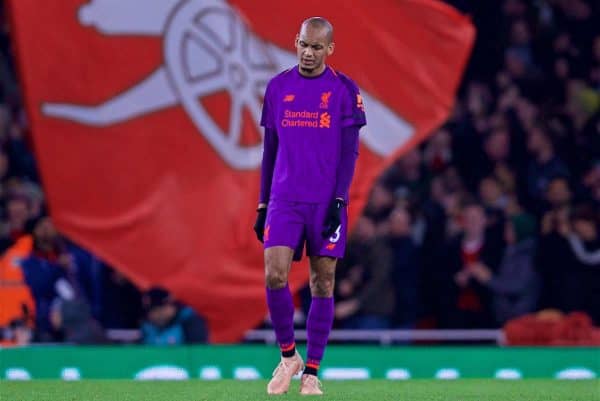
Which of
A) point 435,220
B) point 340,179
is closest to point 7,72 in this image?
point 435,220

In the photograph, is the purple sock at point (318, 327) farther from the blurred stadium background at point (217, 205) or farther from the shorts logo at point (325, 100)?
the blurred stadium background at point (217, 205)

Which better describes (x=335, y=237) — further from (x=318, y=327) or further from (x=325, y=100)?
(x=325, y=100)

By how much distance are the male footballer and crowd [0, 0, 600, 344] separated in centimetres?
402

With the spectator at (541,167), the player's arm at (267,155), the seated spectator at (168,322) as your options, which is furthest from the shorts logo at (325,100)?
the spectator at (541,167)

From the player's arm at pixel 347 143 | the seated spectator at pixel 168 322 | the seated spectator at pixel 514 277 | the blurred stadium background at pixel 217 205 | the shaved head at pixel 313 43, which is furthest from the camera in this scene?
the seated spectator at pixel 514 277

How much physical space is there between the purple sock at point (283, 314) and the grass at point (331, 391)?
0.85ft

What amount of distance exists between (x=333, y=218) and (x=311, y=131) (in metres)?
0.47

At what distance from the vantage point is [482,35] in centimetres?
1600

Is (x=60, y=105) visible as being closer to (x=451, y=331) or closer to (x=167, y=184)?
(x=167, y=184)

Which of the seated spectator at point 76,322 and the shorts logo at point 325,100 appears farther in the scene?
the seated spectator at point 76,322

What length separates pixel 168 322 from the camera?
11484mm

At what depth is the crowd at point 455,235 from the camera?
1195 centimetres

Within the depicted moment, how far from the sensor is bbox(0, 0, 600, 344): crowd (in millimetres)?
11953

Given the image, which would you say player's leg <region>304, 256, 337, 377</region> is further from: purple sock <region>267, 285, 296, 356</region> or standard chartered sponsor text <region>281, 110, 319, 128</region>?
standard chartered sponsor text <region>281, 110, 319, 128</region>
